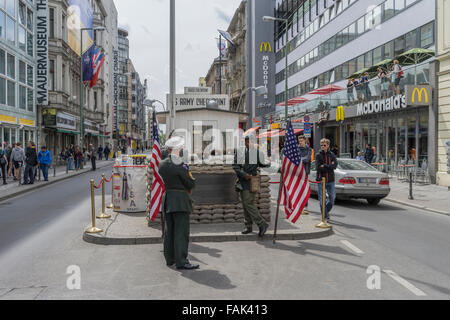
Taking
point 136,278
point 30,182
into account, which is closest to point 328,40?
point 30,182

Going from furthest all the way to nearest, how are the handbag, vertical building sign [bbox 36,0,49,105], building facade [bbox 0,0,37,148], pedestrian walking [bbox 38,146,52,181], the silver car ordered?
vertical building sign [bbox 36,0,49,105] → building facade [bbox 0,0,37,148] → pedestrian walking [bbox 38,146,52,181] → the silver car → the handbag

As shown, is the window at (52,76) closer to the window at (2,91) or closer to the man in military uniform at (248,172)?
the window at (2,91)

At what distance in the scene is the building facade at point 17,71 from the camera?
2470 cm

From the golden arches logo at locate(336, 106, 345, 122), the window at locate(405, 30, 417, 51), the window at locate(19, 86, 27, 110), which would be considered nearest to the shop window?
the window at locate(405, 30, 417, 51)

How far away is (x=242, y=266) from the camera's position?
19.5 feet

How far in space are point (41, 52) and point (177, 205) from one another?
28.9 metres

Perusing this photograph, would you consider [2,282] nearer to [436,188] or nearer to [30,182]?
A: [30,182]

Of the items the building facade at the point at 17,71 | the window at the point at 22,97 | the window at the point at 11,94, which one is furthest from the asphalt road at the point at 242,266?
the window at the point at 22,97

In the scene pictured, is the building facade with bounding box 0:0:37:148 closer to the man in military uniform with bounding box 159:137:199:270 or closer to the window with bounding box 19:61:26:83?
the window with bounding box 19:61:26:83

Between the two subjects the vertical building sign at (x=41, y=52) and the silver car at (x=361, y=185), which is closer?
the silver car at (x=361, y=185)

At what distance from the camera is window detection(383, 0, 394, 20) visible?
2398 cm

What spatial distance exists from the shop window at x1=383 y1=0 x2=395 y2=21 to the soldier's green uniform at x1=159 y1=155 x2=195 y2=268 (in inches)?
884

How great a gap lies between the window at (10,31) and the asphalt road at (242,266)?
20.2m

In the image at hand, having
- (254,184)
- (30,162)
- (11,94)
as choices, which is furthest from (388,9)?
(11,94)
